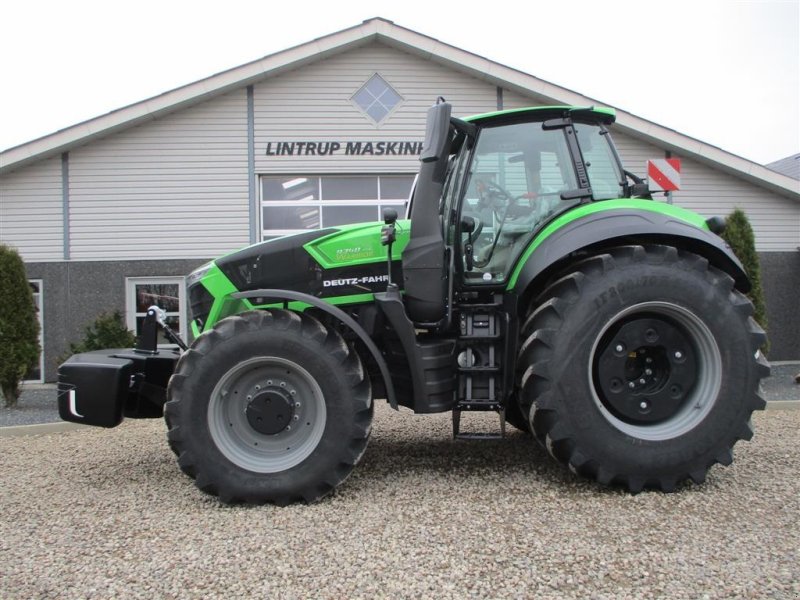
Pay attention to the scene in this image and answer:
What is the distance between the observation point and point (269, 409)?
3.87 metres

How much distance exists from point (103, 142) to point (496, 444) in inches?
356

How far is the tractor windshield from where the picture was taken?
4.23 metres

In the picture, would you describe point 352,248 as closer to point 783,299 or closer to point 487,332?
point 487,332

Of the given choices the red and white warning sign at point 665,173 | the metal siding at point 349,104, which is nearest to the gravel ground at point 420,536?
the red and white warning sign at point 665,173

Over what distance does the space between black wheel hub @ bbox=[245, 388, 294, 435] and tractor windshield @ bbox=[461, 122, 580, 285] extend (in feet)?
4.58

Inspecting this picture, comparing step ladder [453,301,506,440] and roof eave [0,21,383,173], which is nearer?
step ladder [453,301,506,440]

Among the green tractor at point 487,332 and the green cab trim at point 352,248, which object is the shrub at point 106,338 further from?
the green cab trim at point 352,248

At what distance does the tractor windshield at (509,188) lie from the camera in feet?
13.9

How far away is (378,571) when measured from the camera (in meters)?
2.76

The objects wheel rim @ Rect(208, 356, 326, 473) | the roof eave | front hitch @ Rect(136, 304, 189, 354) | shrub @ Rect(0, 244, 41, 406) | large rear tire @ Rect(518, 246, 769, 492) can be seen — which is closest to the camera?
large rear tire @ Rect(518, 246, 769, 492)

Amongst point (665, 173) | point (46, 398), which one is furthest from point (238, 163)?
point (665, 173)

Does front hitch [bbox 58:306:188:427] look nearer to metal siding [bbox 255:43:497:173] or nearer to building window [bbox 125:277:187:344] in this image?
building window [bbox 125:277:187:344]

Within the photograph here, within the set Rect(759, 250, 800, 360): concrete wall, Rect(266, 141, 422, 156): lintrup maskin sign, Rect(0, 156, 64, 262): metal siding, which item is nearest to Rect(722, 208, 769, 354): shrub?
Rect(759, 250, 800, 360): concrete wall

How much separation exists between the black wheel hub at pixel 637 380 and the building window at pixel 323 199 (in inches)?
296
